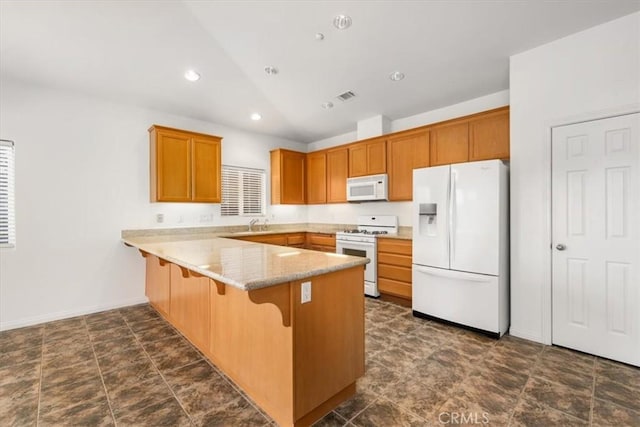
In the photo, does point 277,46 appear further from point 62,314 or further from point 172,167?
point 62,314

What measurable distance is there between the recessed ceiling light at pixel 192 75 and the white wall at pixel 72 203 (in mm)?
1067

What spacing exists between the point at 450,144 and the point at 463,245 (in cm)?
143

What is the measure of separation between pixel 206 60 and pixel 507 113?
11.3 feet

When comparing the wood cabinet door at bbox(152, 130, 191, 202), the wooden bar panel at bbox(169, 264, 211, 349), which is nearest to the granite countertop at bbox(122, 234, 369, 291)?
the wooden bar panel at bbox(169, 264, 211, 349)

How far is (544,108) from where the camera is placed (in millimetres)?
2719

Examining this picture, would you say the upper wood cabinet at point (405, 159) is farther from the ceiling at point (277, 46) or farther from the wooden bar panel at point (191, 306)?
the wooden bar panel at point (191, 306)

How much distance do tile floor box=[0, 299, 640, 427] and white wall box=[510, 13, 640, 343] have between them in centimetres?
45

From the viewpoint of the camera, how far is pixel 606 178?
2.42 meters

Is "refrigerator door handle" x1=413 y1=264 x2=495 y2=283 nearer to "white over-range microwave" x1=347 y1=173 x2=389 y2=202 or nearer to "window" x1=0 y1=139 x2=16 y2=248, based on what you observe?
"white over-range microwave" x1=347 y1=173 x2=389 y2=202

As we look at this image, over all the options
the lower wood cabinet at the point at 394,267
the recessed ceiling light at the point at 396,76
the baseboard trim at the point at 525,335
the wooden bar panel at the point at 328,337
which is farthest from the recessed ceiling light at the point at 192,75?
the baseboard trim at the point at 525,335

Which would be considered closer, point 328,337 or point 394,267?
point 328,337

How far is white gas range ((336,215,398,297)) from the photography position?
4109mm

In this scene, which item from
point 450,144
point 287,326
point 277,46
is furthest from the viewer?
point 450,144

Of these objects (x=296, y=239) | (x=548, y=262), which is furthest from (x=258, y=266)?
(x=296, y=239)
